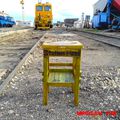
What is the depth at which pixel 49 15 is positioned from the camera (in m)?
43.5

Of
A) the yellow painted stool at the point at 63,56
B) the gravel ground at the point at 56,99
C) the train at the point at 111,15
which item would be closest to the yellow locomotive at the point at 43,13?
the train at the point at 111,15

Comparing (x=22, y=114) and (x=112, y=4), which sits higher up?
(x=112, y=4)

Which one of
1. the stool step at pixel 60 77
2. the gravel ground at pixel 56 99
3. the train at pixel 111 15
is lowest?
the gravel ground at pixel 56 99

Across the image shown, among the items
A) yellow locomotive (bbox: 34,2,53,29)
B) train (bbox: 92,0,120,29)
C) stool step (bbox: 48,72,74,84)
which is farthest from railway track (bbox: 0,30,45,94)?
yellow locomotive (bbox: 34,2,53,29)

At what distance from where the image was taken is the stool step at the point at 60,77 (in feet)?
15.6

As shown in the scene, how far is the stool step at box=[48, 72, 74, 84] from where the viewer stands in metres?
4.74

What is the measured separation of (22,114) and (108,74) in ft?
11.2

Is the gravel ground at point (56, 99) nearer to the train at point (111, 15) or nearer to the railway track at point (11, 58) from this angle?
the railway track at point (11, 58)

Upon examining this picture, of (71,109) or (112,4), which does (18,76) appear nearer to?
(71,109)

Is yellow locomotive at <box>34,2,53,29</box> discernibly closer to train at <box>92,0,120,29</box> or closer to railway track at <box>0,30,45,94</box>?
train at <box>92,0,120,29</box>

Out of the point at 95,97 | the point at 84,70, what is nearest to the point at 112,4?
the point at 84,70

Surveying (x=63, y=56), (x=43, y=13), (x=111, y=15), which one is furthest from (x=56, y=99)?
(x=43, y=13)

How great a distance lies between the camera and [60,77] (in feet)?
16.2

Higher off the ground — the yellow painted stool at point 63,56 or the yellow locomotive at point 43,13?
the yellow locomotive at point 43,13
